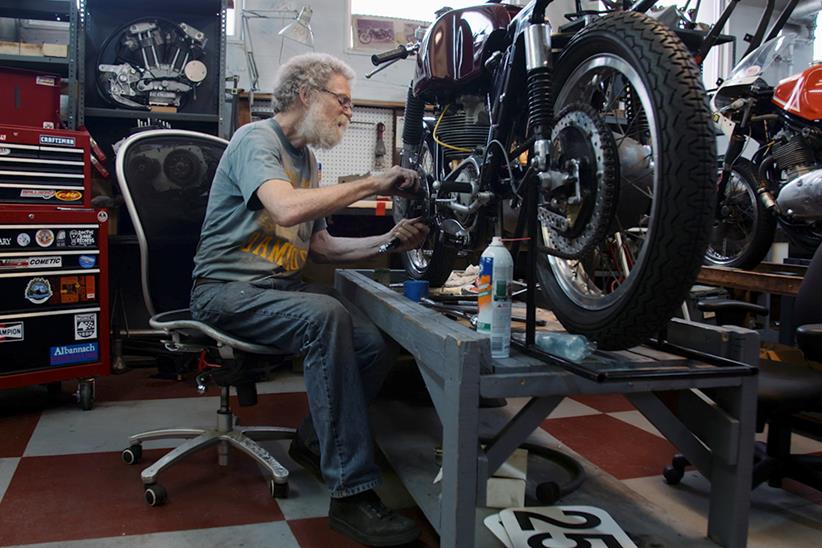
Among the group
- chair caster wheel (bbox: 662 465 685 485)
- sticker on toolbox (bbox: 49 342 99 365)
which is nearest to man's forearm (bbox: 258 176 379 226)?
chair caster wheel (bbox: 662 465 685 485)

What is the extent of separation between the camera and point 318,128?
1763mm

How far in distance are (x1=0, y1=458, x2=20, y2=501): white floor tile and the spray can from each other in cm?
128

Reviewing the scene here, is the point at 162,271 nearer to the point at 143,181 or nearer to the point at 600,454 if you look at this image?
the point at 143,181

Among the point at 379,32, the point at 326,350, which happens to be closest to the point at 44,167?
the point at 326,350

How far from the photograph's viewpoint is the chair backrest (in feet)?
5.87

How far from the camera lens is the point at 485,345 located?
1024mm

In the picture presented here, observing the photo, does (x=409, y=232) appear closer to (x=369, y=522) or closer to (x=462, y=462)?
(x=369, y=522)

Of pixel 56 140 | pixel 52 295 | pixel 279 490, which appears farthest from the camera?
pixel 56 140

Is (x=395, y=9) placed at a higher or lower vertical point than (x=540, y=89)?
higher

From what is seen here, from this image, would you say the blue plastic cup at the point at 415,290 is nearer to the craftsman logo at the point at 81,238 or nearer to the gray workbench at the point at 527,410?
the gray workbench at the point at 527,410

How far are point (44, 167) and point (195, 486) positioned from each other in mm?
1438

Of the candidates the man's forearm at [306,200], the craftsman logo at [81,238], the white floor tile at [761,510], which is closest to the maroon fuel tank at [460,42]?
the man's forearm at [306,200]

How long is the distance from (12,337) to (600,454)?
201 cm

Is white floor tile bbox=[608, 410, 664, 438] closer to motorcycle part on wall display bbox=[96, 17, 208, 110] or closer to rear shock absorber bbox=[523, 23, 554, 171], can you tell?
rear shock absorber bbox=[523, 23, 554, 171]
